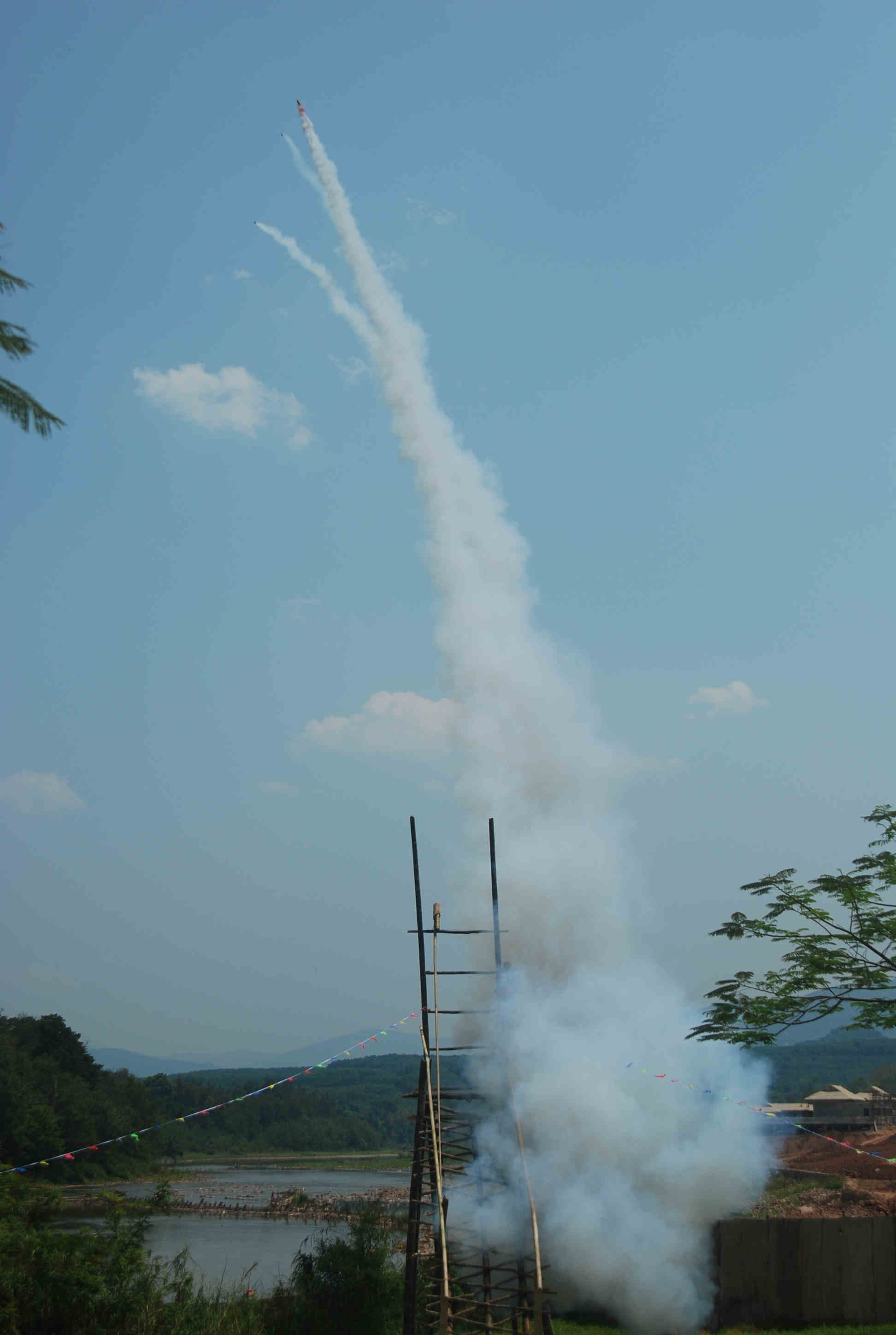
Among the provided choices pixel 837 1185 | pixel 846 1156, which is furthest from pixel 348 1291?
pixel 846 1156

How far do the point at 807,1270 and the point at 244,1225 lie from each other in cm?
4168

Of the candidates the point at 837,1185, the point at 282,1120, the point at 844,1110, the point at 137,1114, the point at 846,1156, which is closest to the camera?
the point at 837,1185

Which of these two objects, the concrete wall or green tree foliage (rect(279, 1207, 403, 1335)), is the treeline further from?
the concrete wall

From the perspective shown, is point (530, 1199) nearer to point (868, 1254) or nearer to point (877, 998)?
point (868, 1254)

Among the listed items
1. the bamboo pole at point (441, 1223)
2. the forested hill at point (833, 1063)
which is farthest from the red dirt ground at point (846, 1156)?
the forested hill at point (833, 1063)

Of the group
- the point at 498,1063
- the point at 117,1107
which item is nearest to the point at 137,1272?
the point at 498,1063

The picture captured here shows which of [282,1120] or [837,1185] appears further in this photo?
[282,1120]

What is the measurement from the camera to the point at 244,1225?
52812 millimetres

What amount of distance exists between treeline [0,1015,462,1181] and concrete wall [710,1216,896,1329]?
5810 mm

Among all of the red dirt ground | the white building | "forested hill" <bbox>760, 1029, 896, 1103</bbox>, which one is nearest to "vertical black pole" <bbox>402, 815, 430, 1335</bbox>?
the red dirt ground

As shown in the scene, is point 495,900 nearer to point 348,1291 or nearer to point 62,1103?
point 348,1291

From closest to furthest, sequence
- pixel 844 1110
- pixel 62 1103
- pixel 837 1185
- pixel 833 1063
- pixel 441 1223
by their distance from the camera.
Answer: pixel 441 1223, pixel 837 1185, pixel 844 1110, pixel 62 1103, pixel 833 1063

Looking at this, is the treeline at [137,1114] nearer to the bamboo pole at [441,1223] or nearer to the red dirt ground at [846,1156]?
the bamboo pole at [441,1223]

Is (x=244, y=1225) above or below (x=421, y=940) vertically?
below
